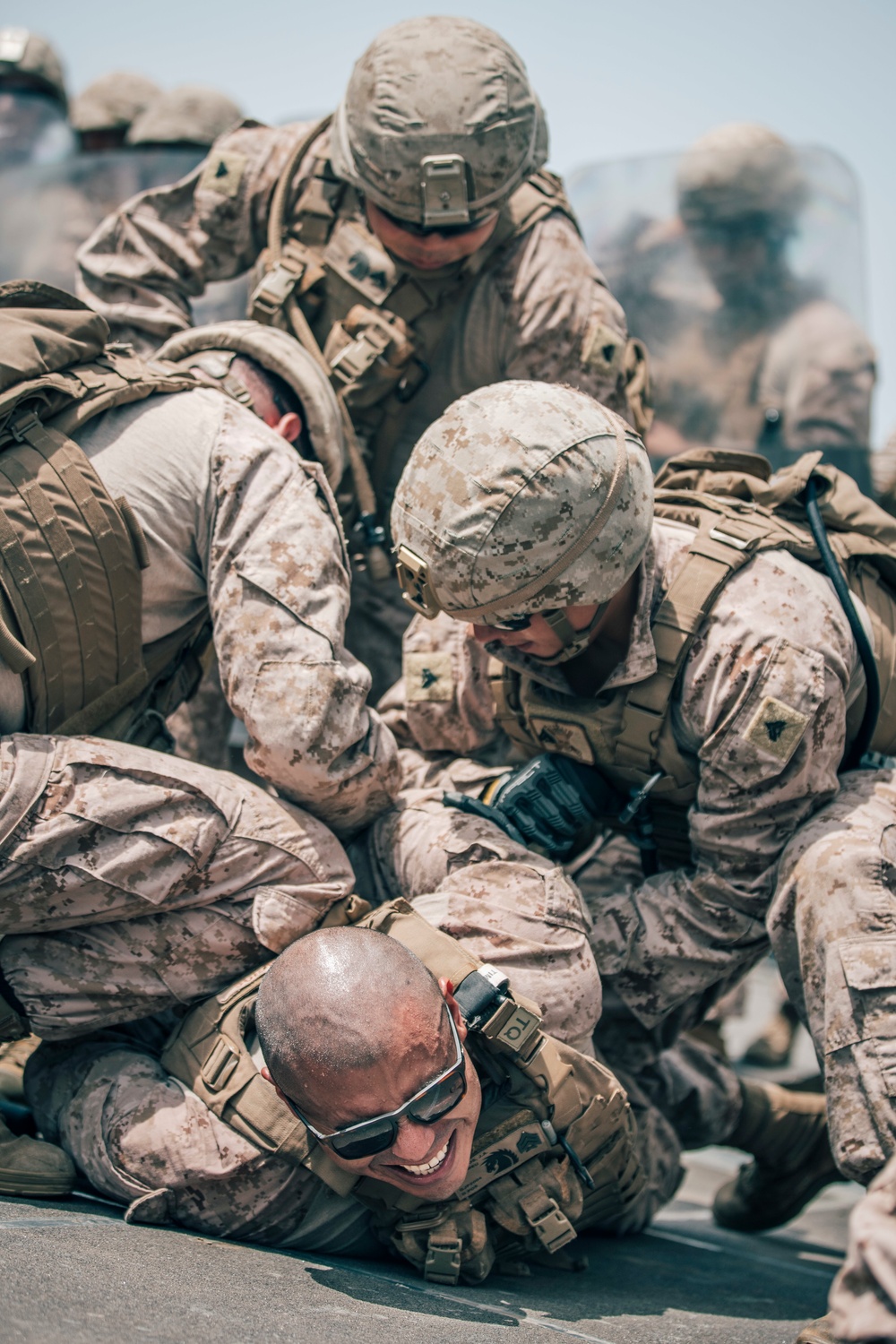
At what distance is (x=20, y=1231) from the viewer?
7.87 ft

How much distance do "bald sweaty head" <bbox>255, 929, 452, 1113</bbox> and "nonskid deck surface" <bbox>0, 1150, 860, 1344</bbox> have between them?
0.36m

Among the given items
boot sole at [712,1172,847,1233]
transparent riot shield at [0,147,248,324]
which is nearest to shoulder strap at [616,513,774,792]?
boot sole at [712,1172,847,1233]

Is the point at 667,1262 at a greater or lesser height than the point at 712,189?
lesser

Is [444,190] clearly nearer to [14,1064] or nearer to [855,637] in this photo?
[855,637]

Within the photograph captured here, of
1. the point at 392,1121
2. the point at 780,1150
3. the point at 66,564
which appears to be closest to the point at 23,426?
the point at 66,564

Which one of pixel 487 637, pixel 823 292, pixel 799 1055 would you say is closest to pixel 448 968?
pixel 487 637

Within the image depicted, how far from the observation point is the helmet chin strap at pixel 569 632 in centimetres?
305

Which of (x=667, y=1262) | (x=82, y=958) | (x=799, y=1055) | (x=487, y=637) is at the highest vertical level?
(x=487, y=637)

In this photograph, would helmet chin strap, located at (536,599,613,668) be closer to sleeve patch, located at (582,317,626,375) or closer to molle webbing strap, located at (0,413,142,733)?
molle webbing strap, located at (0,413,142,733)

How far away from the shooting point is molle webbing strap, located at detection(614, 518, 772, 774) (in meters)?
3.08

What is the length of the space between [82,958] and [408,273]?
2.39 meters

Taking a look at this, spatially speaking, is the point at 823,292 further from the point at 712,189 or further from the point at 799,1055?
the point at 799,1055

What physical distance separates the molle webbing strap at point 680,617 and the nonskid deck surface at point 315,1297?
122 centimetres

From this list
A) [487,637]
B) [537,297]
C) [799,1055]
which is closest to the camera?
[487,637]
